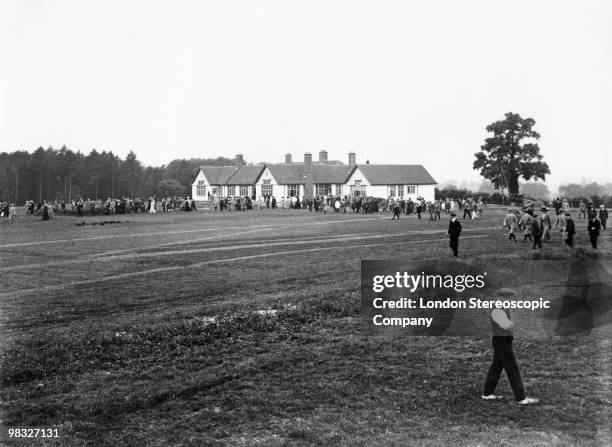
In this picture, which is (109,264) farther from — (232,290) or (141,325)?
(141,325)

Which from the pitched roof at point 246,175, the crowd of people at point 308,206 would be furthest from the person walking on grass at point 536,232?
the pitched roof at point 246,175

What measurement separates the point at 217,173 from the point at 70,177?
74.6 feet

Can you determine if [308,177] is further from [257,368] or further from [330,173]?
[257,368]

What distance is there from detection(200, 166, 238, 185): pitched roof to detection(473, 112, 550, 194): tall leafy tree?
111ft

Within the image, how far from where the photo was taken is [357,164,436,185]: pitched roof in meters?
74.9

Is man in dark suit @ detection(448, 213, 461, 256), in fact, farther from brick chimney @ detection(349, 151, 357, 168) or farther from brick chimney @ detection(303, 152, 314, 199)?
brick chimney @ detection(349, 151, 357, 168)

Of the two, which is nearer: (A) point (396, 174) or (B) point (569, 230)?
(B) point (569, 230)

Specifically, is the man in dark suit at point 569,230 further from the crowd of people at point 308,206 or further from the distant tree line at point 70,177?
the distant tree line at point 70,177

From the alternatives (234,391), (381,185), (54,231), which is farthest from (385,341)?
(381,185)

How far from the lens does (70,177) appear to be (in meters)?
89.2

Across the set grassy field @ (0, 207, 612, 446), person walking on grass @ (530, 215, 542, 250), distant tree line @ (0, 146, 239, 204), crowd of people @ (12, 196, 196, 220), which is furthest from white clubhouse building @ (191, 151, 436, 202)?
grassy field @ (0, 207, 612, 446)

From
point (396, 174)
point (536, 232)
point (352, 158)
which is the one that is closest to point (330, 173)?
point (352, 158)

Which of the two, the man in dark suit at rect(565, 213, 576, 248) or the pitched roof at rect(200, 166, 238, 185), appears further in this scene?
the pitched roof at rect(200, 166, 238, 185)

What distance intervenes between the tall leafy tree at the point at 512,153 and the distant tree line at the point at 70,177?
4032 centimetres
